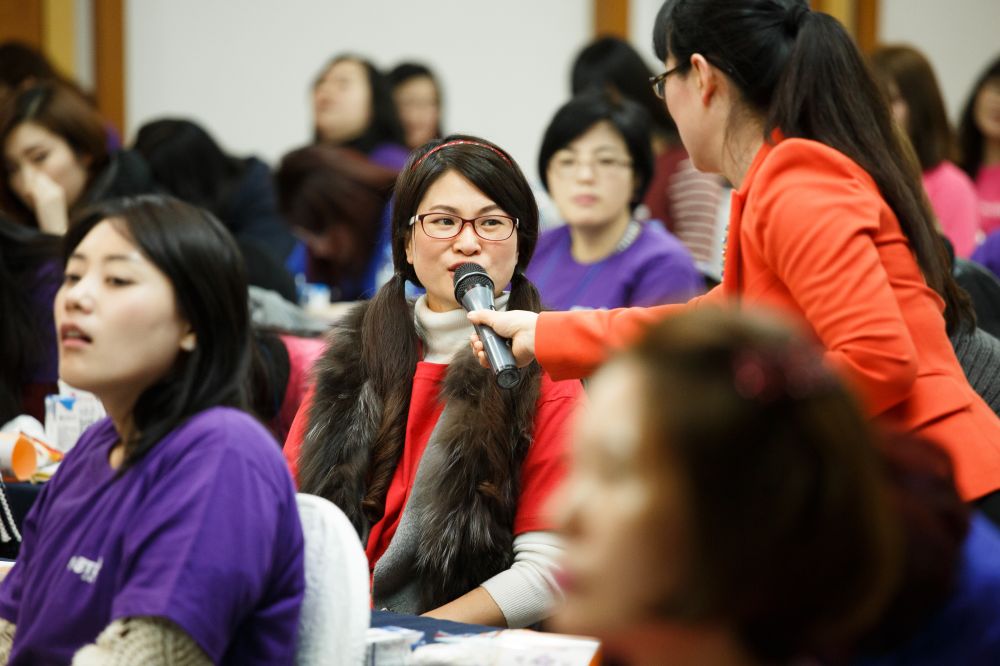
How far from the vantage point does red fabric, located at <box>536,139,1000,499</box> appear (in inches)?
62.0

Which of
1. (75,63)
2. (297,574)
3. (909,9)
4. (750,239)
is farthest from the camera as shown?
(909,9)

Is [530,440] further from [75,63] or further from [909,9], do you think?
[909,9]

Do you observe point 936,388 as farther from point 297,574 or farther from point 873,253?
point 297,574

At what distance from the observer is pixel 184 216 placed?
1517 millimetres

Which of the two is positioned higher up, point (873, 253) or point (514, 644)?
point (873, 253)

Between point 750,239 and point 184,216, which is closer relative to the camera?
point 184,216

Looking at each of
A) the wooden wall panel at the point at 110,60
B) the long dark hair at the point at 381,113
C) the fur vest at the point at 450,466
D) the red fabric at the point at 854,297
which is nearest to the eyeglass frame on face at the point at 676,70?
the red fabric at the point at 854,297

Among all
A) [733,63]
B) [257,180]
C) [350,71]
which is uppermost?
[733,63]

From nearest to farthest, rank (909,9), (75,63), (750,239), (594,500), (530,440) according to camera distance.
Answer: (594,500) → (750,239) → (530,440) → (75,63) → (909,9)

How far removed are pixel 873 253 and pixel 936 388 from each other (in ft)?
0.65

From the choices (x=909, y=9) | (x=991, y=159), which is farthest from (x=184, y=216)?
(x=909, y=9)

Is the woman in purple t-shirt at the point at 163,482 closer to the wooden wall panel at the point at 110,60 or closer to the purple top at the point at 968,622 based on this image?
the purple top at the point at 968,622

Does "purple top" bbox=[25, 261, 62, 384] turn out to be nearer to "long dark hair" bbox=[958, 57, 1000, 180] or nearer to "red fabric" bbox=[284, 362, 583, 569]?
"red fabric" bbox=[284, 362, 583, 569]

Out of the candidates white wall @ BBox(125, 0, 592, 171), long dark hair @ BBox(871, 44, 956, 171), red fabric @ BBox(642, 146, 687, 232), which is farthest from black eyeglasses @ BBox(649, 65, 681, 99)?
white wall @ BBox(125, 0, 592, 171)
